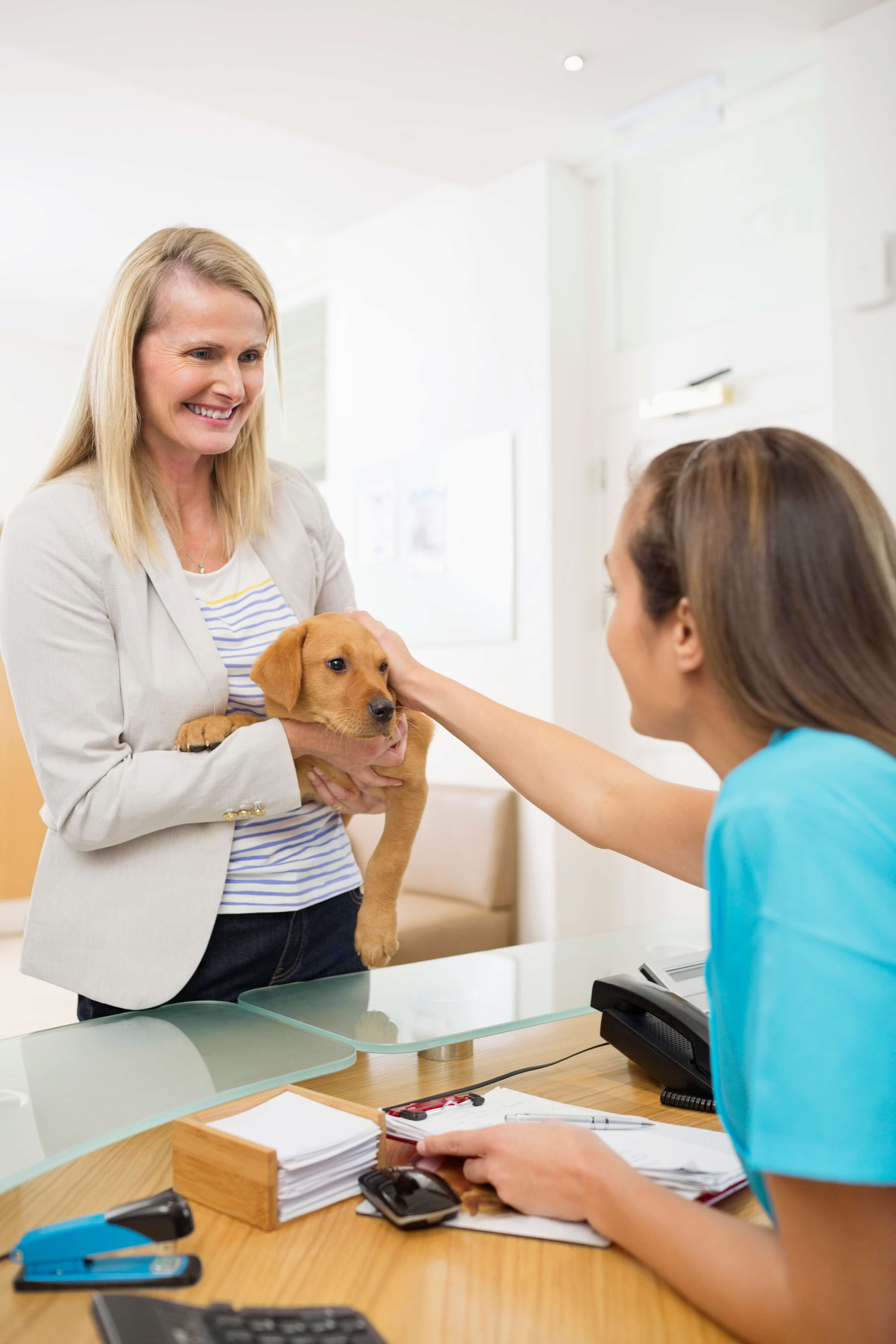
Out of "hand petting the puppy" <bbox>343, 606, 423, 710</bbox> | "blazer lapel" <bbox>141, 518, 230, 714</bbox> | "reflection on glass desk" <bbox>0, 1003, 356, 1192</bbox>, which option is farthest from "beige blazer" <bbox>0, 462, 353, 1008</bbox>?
"hand petting the puppy" <bbox>343, 606, 423, 710</bbox>

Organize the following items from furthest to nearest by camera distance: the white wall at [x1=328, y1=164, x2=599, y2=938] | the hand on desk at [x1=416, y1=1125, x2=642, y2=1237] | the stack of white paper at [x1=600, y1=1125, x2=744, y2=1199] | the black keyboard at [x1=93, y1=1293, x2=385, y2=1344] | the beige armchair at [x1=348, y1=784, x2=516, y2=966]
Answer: the white wall at [x1=328, y1=164, x2=599, y2=938]
the beige armchair at [x1=348, y1=784, x2=516, y2=966]
the stack of white paper at [x1=600, y1=1125, x2=744, y2=1199]
the hand on desk at [x1=416, y1=1125, x2=642, y2=1237]
the black keyboard at [x1=93, y1=1293, x2=385, y2=1344]

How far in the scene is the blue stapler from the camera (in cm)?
85

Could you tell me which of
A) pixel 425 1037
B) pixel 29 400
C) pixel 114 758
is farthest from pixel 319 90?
pixel 29 400

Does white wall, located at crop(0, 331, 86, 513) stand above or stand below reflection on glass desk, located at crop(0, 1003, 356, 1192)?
above

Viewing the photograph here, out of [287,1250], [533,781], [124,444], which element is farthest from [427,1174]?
[124,444]

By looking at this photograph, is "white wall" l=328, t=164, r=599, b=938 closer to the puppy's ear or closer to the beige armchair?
the beige armchair

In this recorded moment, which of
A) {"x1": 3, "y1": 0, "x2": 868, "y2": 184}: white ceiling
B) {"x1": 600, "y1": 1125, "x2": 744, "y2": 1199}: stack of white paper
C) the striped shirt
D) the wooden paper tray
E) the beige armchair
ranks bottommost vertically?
the beige armchair

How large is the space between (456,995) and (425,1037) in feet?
0.79

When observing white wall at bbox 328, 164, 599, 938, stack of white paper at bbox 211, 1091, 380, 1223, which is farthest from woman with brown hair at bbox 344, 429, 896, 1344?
white wall at bbox 328, 164, 599, 938

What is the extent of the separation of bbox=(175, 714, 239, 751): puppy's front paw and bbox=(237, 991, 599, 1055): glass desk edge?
1.16 ft

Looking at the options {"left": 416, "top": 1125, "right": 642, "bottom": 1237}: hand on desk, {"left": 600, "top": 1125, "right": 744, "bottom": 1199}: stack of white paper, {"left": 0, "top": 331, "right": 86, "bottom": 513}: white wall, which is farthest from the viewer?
{"left": 0, "top": 331, "right": 86, "bottom": 513}: white wall

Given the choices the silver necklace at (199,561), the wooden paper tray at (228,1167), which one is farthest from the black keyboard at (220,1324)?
the silver necklace at (199,561)

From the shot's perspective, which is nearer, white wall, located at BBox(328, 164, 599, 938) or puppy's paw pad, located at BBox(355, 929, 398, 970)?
puppy's paw pad, located at BBox(355, 929, 398, 970)

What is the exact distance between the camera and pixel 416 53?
3.60m
